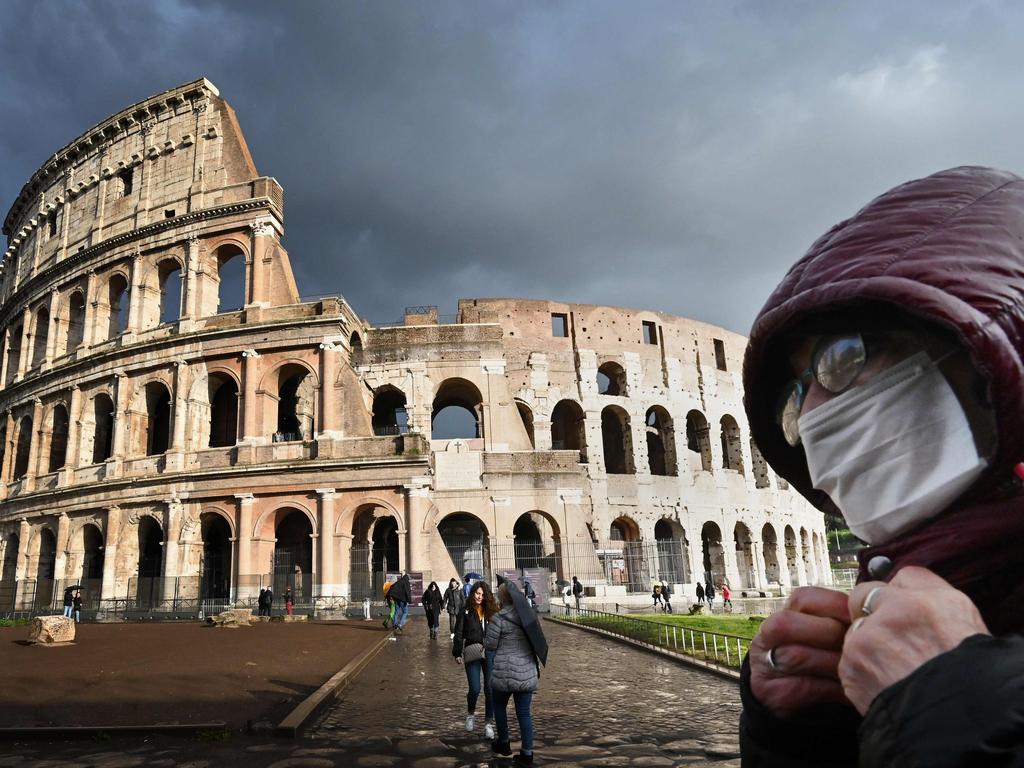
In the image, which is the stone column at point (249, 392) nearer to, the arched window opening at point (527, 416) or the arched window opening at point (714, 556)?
the arched window opening at point (527, 416)

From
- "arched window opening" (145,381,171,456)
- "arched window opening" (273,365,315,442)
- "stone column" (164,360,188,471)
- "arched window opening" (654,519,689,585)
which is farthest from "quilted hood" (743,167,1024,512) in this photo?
"arched window opening" (145,381,171,456)

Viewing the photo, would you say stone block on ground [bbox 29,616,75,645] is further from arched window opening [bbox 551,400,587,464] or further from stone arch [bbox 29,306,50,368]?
stone arch [bbox 29,306,50,368]

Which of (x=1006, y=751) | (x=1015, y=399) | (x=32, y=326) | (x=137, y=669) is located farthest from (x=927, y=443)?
(x=32, y=326)

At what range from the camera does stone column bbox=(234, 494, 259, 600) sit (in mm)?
21422

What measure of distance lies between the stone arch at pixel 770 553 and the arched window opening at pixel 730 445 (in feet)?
9.72

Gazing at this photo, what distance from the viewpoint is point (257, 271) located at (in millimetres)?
24297

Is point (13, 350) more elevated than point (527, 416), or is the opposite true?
point (13, 350)

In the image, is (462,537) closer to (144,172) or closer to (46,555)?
(46,555)

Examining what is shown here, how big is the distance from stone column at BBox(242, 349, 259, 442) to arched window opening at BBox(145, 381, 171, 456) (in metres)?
3.71

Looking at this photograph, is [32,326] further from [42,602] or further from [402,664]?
[402,664]

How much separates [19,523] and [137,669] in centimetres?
2202

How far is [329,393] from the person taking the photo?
22.6m

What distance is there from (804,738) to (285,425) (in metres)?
28.4

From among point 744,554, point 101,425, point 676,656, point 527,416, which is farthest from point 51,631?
point 744,554
